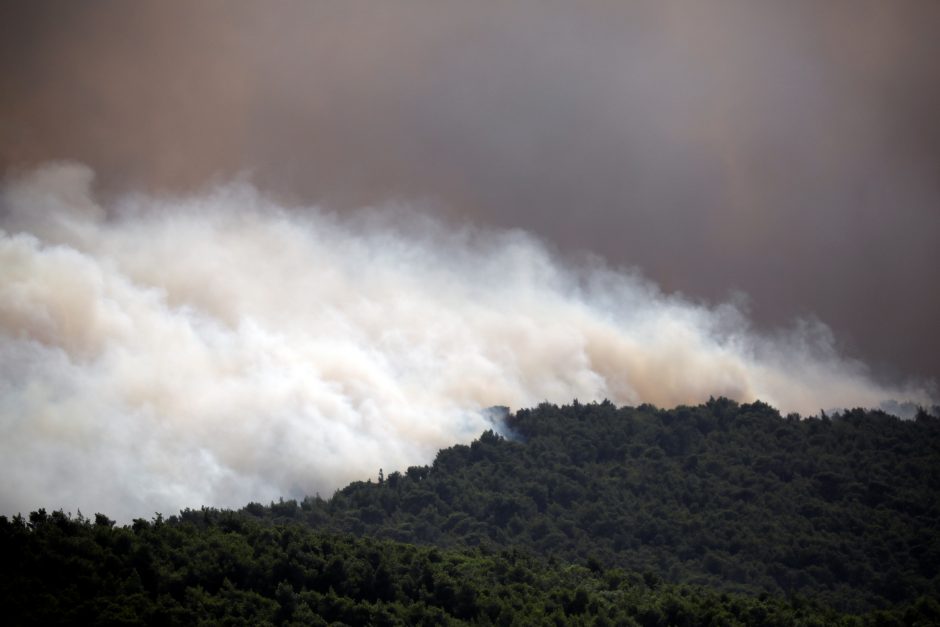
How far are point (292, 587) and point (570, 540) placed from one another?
67.7 m

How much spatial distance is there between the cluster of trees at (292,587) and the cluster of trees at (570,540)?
6.1 inches

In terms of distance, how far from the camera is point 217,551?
98562 mm

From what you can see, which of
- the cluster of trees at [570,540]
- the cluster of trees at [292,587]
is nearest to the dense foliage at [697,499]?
the cluster of trees at [570,540]

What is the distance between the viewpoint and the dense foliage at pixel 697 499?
15412 centimetres

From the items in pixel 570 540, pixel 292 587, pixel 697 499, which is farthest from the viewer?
pixel 697 499

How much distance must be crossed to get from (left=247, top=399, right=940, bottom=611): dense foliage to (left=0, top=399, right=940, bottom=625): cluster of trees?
28 centimetres

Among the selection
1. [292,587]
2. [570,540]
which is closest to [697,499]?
[570,540]

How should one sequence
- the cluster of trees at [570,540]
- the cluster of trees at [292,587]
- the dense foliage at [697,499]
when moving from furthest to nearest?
the dense foliage at [697,499] < the cluster of trees at [570,540] < the cluster of trees at [292,587]

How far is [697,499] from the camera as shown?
568 feet

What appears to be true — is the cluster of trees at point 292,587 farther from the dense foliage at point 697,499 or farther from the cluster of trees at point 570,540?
the dense foliage at point 697,499

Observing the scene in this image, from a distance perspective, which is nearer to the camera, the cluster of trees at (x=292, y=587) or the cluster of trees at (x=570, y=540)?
the cluster of trees at (x=292, y=587)

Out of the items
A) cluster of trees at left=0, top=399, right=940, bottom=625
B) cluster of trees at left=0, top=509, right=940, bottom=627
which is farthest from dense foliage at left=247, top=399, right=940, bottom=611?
cluster of trees at left=0, top=509, right=940, bottom=627

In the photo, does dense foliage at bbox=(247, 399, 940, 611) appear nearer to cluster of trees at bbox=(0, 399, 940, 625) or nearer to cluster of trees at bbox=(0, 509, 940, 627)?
cluster of trees at bbox=(0, 399, 940, 625)

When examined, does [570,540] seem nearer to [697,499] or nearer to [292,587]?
[697,499]
